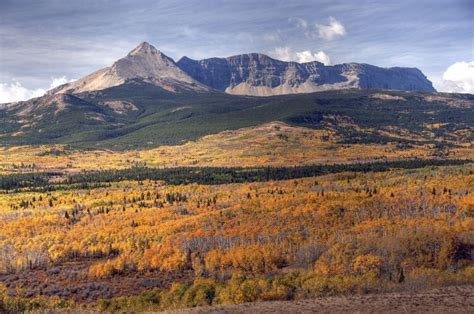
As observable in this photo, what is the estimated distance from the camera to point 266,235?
141250mm

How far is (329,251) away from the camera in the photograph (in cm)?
11719

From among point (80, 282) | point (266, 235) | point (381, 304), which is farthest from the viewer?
point (266, 235)

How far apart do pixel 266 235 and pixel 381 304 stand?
76.9 meters

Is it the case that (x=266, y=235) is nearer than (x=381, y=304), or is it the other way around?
(x=381, y=304)

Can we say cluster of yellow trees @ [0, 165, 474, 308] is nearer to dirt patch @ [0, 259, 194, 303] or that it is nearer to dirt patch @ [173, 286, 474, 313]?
dirt patch @ [0, 259, 194, 303]

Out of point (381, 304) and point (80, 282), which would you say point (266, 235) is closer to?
point (80, 282)

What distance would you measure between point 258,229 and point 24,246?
68810mm

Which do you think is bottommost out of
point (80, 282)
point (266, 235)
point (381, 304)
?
point (80, 282)

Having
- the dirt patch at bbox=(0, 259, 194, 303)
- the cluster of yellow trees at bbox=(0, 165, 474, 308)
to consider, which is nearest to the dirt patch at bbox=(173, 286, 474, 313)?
the cluster of yellow trees at bbox=(0, 165, 474, 308)

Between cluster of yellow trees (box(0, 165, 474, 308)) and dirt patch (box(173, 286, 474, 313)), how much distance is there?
36.2 feet

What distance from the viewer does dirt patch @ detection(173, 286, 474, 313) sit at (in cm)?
6249

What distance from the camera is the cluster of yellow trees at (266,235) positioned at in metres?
112

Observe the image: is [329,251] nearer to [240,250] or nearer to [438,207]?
[240,250]

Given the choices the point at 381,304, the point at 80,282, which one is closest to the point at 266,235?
the point at 80,282
